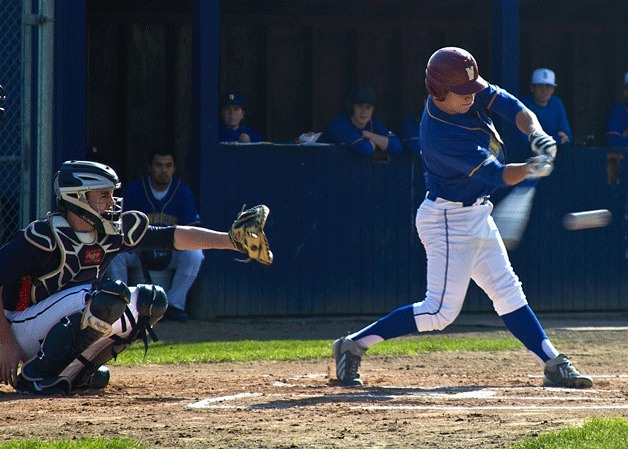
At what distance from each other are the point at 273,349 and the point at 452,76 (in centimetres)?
316

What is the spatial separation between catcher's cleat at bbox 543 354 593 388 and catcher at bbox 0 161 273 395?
1.71 m

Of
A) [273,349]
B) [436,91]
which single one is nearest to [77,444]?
[436,91]

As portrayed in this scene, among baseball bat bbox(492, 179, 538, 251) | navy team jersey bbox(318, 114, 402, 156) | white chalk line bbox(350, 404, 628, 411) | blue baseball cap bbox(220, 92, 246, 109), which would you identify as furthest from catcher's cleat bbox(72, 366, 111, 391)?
blue baseball cap bbox(220, 92, 246, 109)

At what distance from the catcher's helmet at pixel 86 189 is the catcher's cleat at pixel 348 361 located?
1434 millimetres

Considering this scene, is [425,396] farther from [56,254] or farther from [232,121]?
[232,121]

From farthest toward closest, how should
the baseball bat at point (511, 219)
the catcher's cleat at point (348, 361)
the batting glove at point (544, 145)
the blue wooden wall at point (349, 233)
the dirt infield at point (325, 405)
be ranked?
the blue wooden wall at point (349, 233) → the baseball bat at point (511, 219) → the catcher's cleat at point (348, 361) → the batting glove at point (544, 145) → the dirt infield at point (325, 405)

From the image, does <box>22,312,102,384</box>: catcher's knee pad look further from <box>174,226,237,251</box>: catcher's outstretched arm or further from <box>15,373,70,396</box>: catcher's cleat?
<box>174,226,237,251</box>: catcher's outstretched arm

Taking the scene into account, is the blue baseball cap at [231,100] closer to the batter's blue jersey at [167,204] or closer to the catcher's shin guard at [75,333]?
the batter's blue jersey at [167,204]

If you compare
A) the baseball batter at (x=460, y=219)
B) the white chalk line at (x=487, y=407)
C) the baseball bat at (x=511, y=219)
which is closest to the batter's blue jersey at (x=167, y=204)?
the baseball bat at (x=511, y=219)

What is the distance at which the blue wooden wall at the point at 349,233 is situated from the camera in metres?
10.5

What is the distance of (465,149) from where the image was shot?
613 cm

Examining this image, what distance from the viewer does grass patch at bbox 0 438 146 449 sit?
4401 millimetres

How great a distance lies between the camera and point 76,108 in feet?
32.5

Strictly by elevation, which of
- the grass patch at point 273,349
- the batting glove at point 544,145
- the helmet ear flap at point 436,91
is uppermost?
the helmet ear flap at point 436,91
